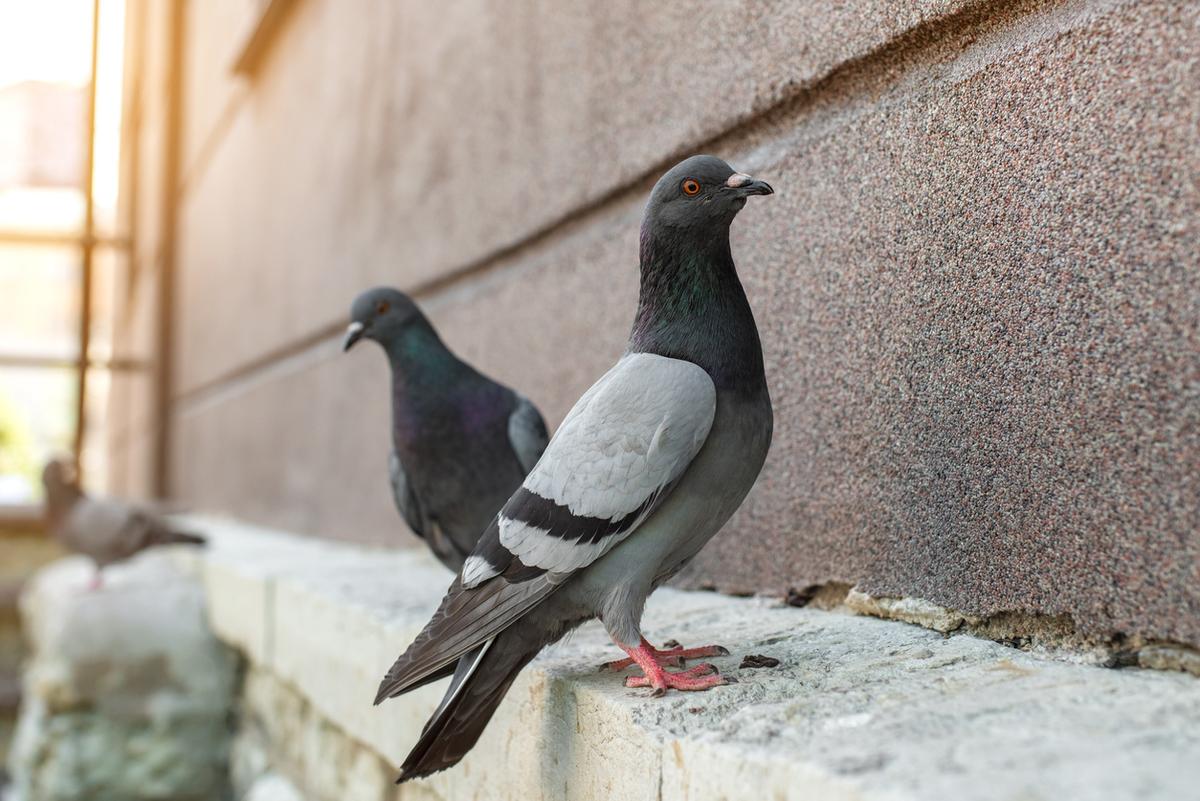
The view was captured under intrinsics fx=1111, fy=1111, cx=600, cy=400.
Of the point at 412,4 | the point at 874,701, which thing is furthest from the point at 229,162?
the point at 874,701

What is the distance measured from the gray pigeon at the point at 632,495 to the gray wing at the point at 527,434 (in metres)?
0.84

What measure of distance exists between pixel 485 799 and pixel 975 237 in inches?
53.0

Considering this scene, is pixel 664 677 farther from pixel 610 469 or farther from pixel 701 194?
pixel 701 194

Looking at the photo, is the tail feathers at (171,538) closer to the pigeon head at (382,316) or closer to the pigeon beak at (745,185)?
the pigeon head at (382,316)

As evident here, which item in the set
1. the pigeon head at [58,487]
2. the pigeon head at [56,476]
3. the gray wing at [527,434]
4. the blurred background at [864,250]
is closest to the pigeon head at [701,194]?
the blurred background at [864,250]

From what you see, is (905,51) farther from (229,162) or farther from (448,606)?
(229,162)

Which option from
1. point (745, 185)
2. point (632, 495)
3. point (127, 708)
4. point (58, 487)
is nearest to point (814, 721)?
point (632, 495)

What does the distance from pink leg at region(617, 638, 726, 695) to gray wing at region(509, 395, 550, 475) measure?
942 mm

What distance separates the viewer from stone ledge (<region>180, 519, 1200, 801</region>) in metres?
1.10

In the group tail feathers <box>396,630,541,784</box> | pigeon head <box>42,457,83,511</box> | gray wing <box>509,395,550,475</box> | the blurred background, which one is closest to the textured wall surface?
the blurred background

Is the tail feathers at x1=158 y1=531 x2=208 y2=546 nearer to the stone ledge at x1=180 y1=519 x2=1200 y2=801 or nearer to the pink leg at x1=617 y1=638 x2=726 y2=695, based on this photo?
the stone ledge at x1=180 y1=519 x2=1200 y2=801

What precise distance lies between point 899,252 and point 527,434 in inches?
40.2

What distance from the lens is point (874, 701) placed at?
142 cm

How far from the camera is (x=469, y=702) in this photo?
1717mm
